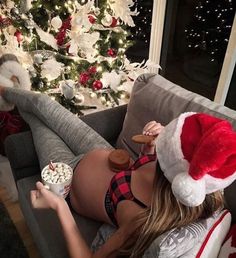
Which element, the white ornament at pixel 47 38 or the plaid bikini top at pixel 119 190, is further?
the white ornament at pixel 47 38

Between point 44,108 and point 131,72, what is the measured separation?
45.8 inches

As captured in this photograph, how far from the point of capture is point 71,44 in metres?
1.84

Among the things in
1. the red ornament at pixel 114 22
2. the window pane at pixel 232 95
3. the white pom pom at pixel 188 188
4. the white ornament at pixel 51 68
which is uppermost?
the red ornament at pixel 114 22

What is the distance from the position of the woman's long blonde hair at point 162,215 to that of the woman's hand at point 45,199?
0.29 metres

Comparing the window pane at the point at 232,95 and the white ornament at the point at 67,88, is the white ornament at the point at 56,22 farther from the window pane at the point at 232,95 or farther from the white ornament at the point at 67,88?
the window pane at the point at 232,95

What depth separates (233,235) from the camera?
0.75 metres

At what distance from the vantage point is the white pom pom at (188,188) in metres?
0.59

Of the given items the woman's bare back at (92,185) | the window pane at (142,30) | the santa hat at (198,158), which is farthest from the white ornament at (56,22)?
the santa hat at (198,158)

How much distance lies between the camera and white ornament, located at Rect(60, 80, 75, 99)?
1961mm

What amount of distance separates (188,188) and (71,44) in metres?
1.53

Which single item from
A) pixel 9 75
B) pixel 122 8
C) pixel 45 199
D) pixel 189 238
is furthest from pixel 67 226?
pixel 122 8

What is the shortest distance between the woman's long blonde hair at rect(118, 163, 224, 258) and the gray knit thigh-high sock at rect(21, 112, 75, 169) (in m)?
0.57

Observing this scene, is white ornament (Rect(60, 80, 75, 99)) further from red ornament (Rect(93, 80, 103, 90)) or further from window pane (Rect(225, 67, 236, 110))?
window pane (Rect(225, 67, 236, 110))

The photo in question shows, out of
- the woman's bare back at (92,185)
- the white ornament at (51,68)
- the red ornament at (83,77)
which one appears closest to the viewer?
the woman's bare back at (92,185)
